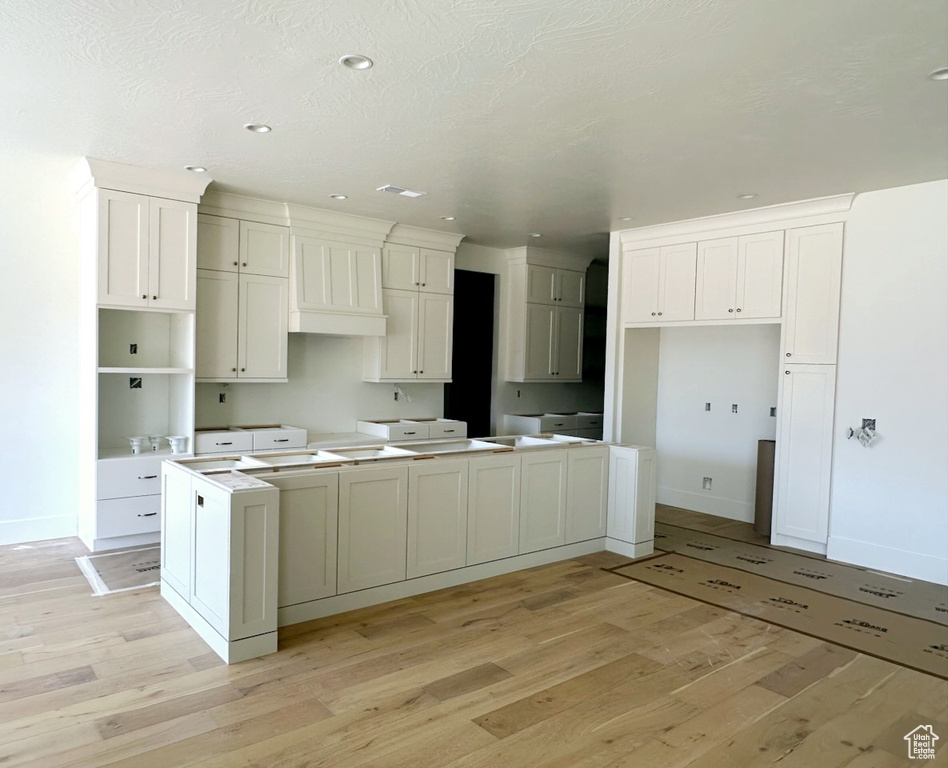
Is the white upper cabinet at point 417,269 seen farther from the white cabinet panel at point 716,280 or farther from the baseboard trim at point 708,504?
the baseboard trim at point 708,504

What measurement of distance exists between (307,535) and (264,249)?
2.89 meters

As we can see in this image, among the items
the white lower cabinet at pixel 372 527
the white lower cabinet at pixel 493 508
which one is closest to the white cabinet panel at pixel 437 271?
the white lower cabinet at pixel 493 508

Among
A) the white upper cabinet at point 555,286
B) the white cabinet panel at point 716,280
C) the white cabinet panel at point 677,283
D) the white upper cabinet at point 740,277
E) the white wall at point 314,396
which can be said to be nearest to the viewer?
the white upper cabinet at point 740,277

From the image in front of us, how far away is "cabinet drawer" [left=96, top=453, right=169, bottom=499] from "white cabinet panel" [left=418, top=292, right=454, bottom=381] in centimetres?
261

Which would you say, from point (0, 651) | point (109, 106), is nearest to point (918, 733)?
point (0, 651)

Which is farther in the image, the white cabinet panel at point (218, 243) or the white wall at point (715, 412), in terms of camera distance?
the white wall at point (715, 412)

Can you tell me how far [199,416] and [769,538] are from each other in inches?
190

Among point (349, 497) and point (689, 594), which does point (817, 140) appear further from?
point (349, 497)

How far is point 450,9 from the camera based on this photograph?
7.79 feet

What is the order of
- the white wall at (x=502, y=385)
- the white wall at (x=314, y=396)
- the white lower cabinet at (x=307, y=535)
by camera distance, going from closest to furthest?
the white lower cabinet at (x=307, y=535) → the white wall at (x=314, y=396) → the white wall at (x=502, y=385)

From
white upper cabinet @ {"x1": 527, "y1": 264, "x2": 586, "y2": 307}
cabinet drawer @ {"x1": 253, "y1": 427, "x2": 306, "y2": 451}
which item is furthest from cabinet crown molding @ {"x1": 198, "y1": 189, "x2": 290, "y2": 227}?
white upper cabinet @ {"x1": 527, "y1": 264, "x2": 586, "y2": 307}

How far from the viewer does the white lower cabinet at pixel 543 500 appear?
4375 millimetres

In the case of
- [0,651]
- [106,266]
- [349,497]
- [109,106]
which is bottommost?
[0,651]

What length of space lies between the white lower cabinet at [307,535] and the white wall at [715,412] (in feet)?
13.4
